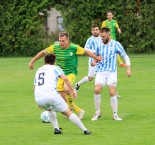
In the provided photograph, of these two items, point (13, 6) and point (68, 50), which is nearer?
point (68, 50)

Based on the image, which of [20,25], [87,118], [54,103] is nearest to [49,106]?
[54,103]

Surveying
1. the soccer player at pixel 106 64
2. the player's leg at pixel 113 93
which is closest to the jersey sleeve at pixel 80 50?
the soccer player at pixel 106 64

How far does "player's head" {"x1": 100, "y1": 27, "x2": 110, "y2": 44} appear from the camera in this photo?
13880 millimetres

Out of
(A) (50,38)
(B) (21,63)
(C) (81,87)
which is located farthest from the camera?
(A) (50,38)

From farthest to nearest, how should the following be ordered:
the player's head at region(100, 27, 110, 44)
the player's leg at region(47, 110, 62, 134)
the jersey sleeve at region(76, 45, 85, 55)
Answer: the jersey sleeve at region(76, 45, 85, 55), the player's head at region(100, 27, 110, 44), the player's leg at region(47, 110, 62, 134)

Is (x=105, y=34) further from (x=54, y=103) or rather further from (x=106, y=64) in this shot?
(x=54, y=103)

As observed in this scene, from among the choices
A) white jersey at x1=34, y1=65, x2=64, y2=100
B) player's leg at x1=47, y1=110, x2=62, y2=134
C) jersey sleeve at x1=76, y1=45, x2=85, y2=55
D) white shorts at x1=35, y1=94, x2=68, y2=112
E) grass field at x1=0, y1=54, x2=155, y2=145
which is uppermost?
jersey sleeve at x1=76, y1=45, x2=85, y2=55

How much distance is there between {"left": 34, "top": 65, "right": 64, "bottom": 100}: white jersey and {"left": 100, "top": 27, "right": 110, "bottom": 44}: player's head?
2.44m

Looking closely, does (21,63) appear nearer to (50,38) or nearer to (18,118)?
(50,38)

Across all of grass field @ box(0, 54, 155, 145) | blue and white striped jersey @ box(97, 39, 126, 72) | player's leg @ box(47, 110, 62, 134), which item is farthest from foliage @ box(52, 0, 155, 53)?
player's leg @ box(47, 110, 62, 134)

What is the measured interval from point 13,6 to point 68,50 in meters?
24.1

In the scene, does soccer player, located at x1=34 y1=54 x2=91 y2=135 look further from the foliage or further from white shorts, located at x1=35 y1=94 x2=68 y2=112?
the foliage

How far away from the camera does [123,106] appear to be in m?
16.2

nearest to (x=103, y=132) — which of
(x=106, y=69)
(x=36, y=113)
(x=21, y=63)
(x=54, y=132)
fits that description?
(x=54, y=132)
